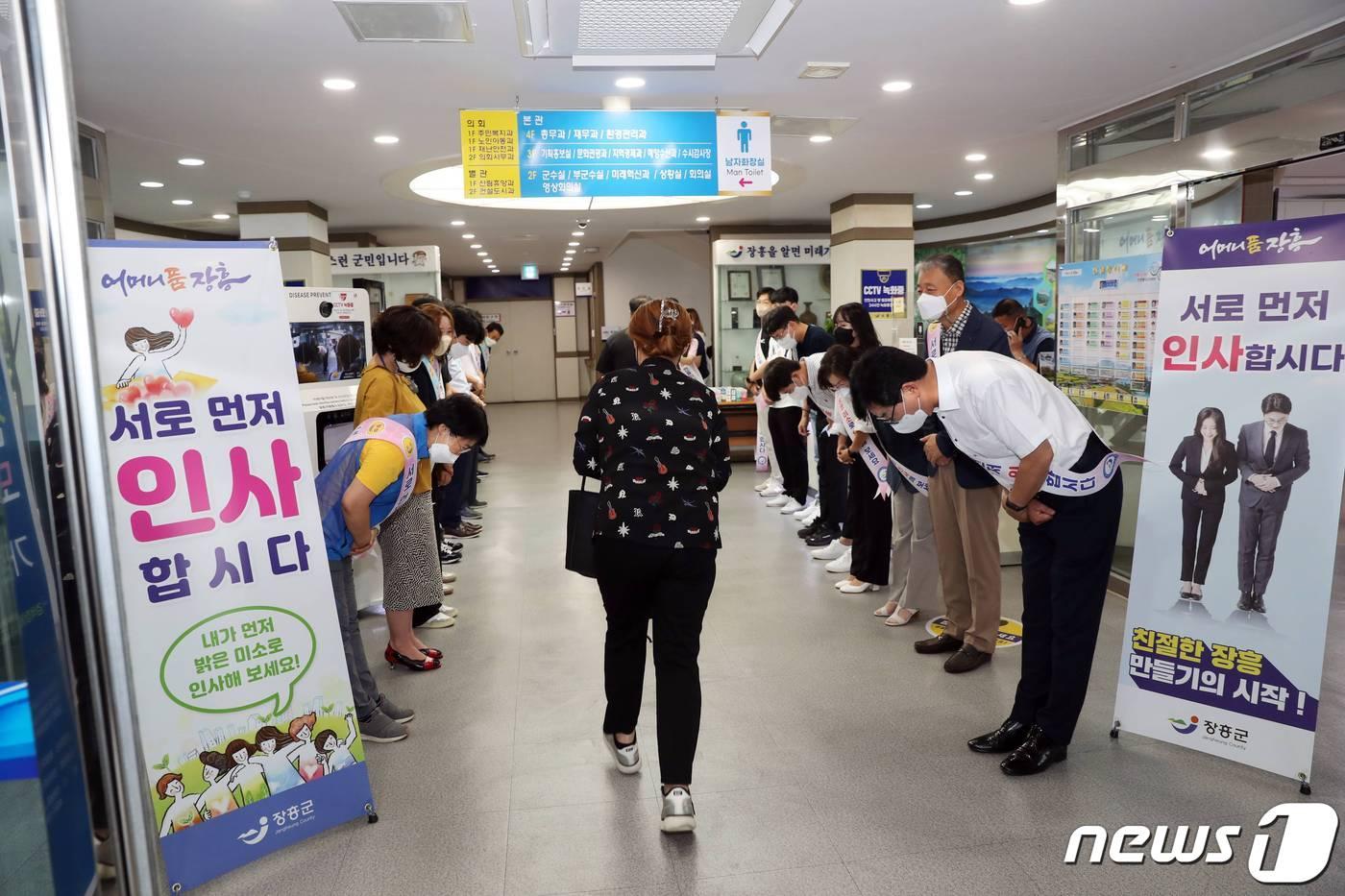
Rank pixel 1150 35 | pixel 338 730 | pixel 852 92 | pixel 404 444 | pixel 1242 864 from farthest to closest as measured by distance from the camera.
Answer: pixel 852 92
pixel 1150 35
pixel 404 444
pixel 338 730
pixel 1242 864

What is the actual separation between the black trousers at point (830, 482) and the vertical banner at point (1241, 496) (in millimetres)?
2750

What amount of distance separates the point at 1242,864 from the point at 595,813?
1.80 m

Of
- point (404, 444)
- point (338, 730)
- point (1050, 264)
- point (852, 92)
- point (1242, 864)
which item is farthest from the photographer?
point (1050, 264)

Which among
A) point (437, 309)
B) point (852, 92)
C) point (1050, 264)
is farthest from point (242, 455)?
point (1050, 264)

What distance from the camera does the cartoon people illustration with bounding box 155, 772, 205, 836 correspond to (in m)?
2.32

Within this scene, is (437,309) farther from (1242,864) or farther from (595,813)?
(1242,864)

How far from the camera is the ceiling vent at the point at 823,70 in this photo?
4.80 meters

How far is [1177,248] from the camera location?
9.82ft

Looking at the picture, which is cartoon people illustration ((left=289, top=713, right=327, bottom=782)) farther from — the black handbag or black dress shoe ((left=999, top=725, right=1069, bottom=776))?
black dress shoe ((left=999, top=725, right=1069, bottom=776))

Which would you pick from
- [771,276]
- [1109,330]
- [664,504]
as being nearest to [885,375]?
[664,504]

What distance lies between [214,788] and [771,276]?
31.7 ft

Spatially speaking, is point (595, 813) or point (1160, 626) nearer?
point (595, 813)

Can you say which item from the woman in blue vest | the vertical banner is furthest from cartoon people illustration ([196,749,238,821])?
the vertical banner

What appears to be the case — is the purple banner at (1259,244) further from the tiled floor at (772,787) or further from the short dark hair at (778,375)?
the short dark hair at (778,375)
